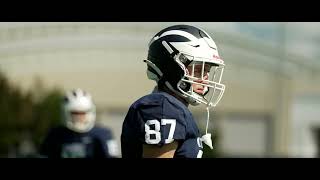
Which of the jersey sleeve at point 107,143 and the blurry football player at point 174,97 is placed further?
the jersey sleeve at point 107,143

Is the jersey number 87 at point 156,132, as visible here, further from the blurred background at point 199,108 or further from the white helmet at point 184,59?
the blurred background at point 199,108

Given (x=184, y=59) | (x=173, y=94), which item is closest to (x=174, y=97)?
(x=173, y=94)

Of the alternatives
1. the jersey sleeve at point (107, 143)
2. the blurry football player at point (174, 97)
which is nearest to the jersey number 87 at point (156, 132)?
the blurry football player at point (174, 97)

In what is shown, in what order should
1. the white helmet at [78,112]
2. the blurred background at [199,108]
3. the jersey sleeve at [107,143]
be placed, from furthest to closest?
1. the blurred background at [199,108]
2. the white helmet at [78,112]
3. the jersey sleeve at [107,143]

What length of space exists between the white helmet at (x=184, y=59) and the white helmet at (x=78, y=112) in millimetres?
4230

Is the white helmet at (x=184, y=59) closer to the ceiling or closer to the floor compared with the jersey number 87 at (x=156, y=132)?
closer to the ceiling

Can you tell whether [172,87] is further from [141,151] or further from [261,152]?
[261,152]

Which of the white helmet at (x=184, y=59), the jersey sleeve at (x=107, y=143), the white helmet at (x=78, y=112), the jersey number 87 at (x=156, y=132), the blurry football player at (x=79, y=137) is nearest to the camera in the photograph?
the jersey number 87 at (x=156, y=132)

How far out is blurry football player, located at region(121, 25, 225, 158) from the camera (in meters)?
3.33

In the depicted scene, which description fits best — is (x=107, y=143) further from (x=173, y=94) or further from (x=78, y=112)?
(x=173, y=94)

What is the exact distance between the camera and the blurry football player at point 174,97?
3.33 meters

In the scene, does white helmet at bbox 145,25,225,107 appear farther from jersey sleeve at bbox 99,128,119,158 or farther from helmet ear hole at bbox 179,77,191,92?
jersey sleeve at bbox 99,128,119,158
